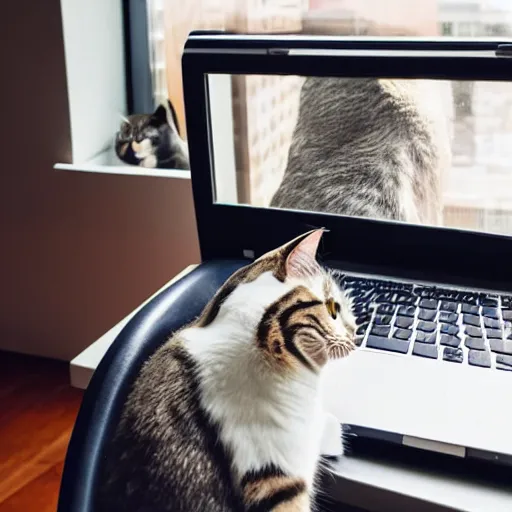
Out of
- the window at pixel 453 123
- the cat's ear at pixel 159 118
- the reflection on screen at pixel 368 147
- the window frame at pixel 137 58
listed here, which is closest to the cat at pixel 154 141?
the cat's ear at pixel 159 118

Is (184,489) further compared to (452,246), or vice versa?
(452,246)

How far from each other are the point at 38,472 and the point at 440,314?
3.10ft

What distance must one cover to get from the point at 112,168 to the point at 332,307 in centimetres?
90

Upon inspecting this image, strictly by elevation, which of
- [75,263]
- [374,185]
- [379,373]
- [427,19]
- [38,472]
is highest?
[427,19]

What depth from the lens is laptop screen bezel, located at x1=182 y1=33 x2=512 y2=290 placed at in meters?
0.60

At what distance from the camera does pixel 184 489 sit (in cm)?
49

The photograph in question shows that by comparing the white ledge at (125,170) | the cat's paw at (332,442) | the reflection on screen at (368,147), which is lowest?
the cat's paw at (332,442)

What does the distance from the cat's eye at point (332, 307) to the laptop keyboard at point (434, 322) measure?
0.13 feet

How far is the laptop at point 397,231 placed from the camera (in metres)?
0.52

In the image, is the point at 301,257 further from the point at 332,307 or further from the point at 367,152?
the point at 367,152

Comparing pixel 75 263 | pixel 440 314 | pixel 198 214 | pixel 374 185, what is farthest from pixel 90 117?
pixel 440 314

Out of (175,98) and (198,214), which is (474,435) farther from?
(175,98)

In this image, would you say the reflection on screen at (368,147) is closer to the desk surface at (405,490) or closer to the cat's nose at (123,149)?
the desk surface at (405,490)

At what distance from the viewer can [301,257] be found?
0.54 metres
